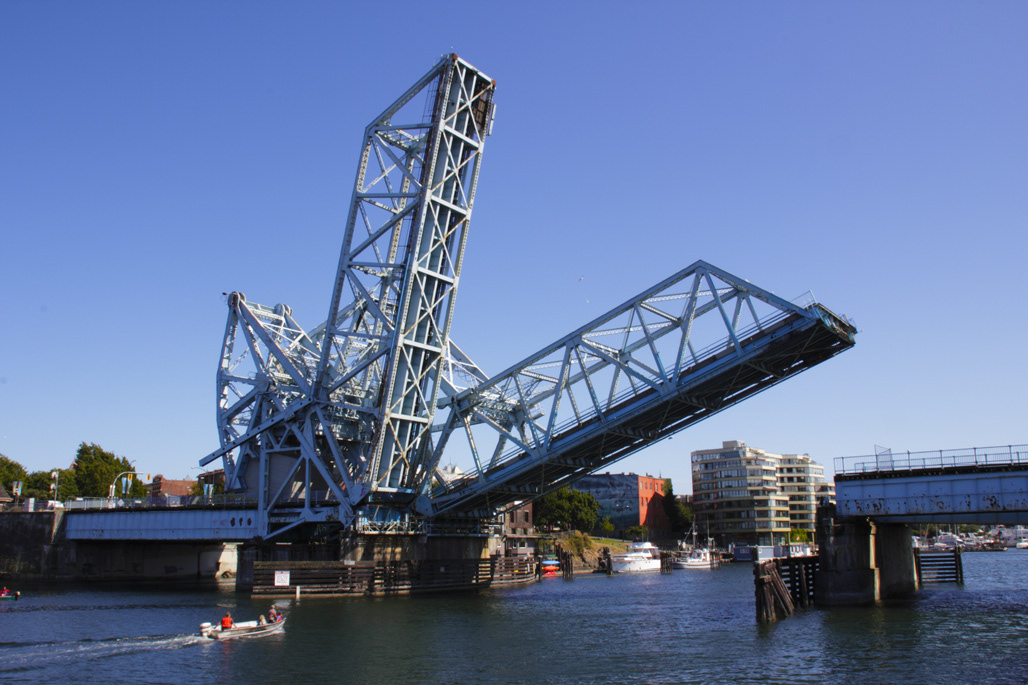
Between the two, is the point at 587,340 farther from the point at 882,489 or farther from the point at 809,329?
the point at 882,489

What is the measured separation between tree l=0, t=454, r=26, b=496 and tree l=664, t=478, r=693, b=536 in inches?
3455

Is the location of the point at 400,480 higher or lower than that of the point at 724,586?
higher

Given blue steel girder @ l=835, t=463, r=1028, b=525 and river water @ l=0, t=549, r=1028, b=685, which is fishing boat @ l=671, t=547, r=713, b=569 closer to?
river water @ l=0, t=549, r=1028, b=685

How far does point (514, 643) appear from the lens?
27.9 m

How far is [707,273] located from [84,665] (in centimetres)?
2806

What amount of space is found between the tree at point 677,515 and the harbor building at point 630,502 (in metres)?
0.99

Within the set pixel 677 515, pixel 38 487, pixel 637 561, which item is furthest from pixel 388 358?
pixel 677 515

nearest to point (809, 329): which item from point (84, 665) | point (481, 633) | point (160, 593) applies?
point (481, 633)

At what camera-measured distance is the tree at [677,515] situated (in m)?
123

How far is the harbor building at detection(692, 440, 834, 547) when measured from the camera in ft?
414

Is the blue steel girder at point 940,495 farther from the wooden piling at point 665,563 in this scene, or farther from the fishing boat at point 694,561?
the fishing boat at point 694,561

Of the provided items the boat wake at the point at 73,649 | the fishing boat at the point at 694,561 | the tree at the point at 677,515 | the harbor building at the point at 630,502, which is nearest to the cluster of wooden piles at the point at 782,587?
the boat wake at the point at 73,649

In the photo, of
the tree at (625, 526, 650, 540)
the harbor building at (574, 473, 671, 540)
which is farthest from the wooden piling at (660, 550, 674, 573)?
the harbor building at (574, 473, 671, 540)

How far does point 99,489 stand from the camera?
85.2 meters
